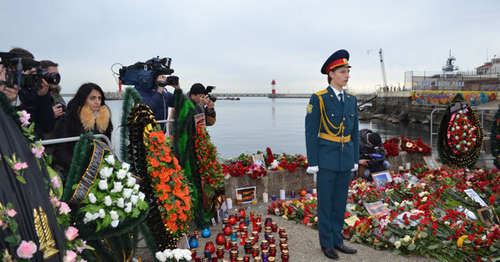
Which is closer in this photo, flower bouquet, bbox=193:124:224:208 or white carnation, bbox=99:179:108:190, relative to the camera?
white carnation, bbox=99:179:108:190

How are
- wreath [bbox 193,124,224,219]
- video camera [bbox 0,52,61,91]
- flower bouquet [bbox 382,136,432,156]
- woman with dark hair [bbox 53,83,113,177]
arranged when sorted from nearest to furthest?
video camera [bbox 0,52,61,91]
woman with dark hair [bbox 53,83,113,177]
wreath [bbox 193,124,224,219]
flower bouquet [bbox 382,136,432,156]

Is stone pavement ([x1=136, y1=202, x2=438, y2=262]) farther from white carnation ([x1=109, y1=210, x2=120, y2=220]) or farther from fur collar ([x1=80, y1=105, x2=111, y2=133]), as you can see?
white carnation ([x1=109, y1=210, x2=120, y2=220])

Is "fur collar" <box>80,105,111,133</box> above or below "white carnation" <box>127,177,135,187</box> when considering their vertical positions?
above

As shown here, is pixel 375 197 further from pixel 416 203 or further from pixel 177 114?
pixel 177 114

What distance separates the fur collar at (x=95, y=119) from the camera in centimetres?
A: 423

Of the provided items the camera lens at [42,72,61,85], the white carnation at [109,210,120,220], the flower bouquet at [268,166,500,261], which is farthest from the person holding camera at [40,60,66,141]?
the flower bouquet at [268,166,500,261]

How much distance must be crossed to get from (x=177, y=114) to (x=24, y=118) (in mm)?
2904

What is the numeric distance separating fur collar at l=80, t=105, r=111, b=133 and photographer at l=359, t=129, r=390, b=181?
5645 mm

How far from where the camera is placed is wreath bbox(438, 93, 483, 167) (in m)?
8.72

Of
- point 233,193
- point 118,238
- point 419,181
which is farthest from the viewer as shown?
point 419,181

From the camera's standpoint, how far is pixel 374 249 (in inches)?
189

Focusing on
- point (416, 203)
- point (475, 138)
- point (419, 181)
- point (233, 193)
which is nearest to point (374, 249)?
point (416, 203)

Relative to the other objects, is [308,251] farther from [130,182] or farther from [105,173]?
[105,173]

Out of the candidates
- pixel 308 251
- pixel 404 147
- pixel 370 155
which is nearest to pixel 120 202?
pixel 308 251
